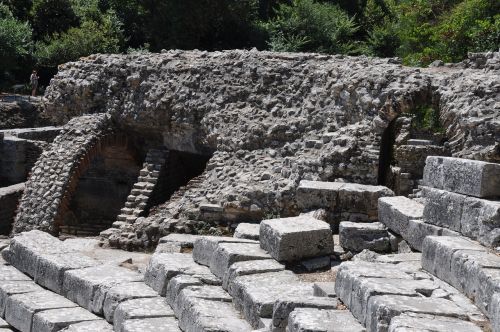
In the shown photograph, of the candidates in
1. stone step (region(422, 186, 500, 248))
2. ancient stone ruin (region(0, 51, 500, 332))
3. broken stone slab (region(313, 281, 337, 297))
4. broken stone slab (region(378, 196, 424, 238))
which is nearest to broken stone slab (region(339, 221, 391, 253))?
ancient stone ruin (region(0, 51, 500, 332))

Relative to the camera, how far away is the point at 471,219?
27.0 ft

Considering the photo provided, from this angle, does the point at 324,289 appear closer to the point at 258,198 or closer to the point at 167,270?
the point at 167,270

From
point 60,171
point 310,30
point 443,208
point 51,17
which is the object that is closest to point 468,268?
point 443,208

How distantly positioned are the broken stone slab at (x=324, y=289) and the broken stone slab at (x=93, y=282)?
2584 millimetres

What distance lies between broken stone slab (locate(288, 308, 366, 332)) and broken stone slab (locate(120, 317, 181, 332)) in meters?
1.80

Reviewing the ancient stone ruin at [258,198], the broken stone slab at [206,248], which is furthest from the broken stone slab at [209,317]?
the broken stone slab at [206,248]

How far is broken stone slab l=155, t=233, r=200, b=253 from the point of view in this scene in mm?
11748

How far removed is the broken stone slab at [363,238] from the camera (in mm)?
9820

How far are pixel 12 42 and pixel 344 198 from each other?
21.9 metres

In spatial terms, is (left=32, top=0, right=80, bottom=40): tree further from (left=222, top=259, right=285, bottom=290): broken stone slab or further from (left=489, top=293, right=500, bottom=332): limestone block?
(left=489, top=293, right=500, bottom=332): limestone block

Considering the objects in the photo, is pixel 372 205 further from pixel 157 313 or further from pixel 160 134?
pixel 160 134

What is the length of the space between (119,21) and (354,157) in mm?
21621

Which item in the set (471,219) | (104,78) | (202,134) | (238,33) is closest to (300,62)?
(202,134)

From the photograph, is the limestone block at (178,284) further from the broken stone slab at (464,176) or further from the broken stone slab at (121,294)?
the broken stone slab at (464,176)
